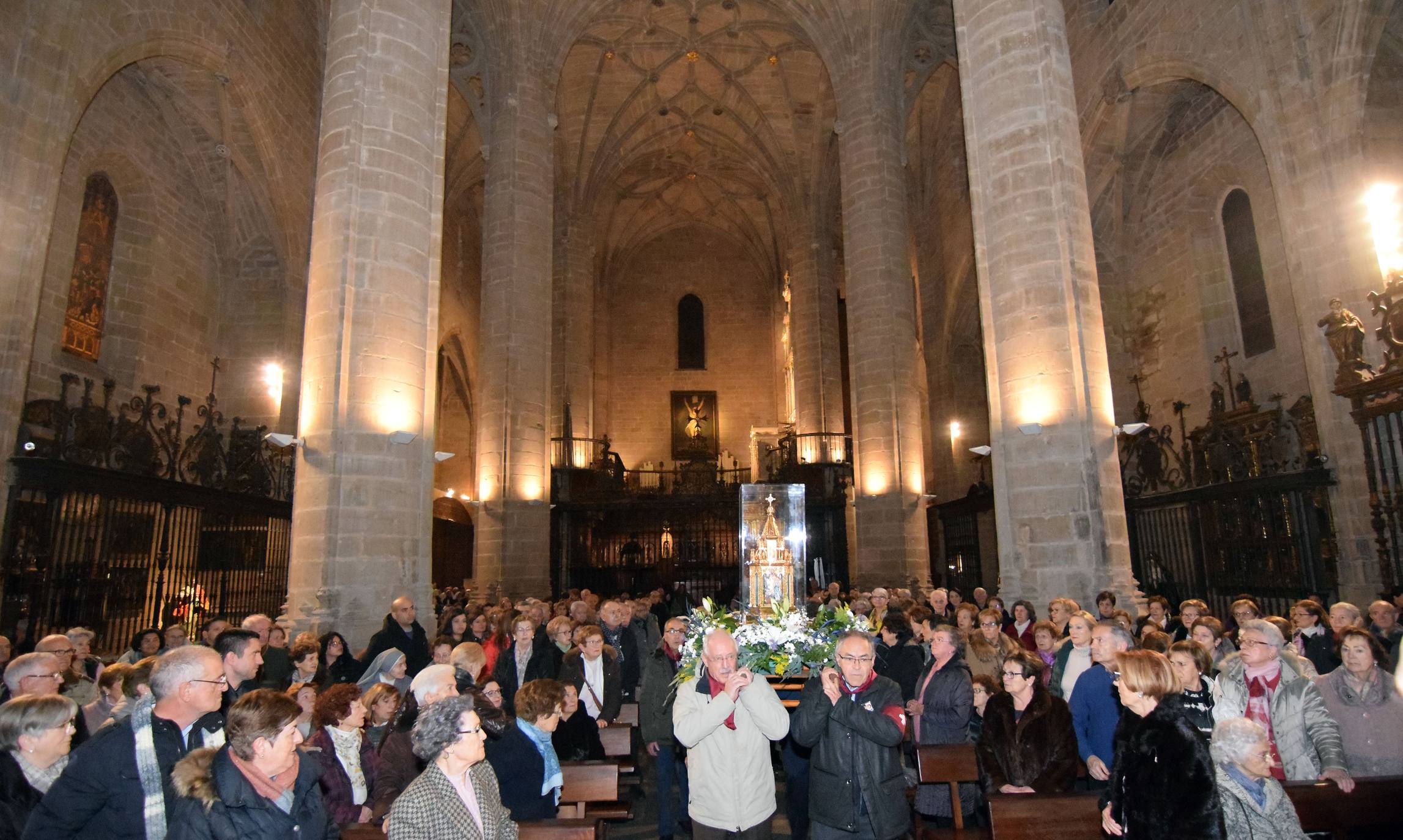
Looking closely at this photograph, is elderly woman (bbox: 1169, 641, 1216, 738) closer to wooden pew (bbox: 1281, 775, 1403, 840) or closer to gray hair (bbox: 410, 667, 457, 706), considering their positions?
wooden pew (bbox: 1281, 775, 1403, 840)

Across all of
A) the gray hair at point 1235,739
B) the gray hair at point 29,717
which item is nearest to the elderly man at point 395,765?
the gray hair at point 29,717

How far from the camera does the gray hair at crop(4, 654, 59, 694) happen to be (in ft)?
13.6

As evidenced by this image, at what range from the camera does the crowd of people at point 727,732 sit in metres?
2.95

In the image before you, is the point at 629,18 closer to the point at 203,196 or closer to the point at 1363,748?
the point at 203,196

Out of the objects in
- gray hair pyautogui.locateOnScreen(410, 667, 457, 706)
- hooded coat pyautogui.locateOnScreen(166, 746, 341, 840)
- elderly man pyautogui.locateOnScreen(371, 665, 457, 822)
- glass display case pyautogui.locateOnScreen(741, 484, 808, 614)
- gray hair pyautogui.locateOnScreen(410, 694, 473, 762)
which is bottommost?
elderly man pyautogui.locateOnScreen(371, 665, 457, 822)

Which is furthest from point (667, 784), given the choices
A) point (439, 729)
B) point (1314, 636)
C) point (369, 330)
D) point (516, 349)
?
point (516, 349)

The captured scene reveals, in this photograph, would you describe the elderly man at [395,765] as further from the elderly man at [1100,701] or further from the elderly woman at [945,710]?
the elderly man at [1100,701]

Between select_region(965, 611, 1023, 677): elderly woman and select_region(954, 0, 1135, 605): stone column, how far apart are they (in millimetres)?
2702

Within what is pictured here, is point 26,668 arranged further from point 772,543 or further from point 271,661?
point 772,543

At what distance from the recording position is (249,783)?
110 inches

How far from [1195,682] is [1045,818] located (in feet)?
3.82

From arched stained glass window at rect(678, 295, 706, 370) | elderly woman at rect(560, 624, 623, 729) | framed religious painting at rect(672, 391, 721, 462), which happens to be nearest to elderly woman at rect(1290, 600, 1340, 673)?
elderly woman at rect(560, 624, 623, 729)

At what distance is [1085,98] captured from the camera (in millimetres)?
15930

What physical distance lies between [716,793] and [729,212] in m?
30.4
